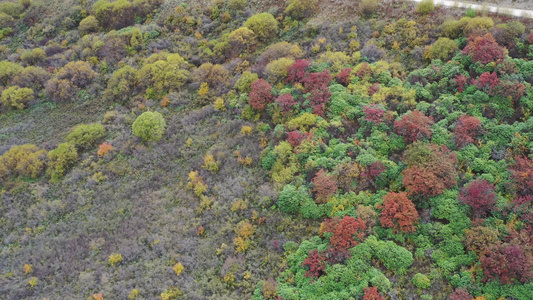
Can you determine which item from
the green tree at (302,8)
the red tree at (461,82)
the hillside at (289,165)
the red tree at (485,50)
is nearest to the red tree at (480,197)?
the hillside at (289,165)

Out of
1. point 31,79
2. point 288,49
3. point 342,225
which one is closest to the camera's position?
point 342,225

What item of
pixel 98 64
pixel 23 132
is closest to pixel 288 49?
pixel 98 64

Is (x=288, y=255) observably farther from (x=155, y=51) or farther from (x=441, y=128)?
(x=155, y=51)

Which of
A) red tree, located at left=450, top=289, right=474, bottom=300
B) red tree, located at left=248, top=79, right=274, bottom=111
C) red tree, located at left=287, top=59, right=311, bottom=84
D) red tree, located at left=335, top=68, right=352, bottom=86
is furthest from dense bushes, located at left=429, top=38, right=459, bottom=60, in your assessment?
red tree, located at left=450, top=289, right=474, bottom=300

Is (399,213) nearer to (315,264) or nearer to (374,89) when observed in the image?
(315,264)

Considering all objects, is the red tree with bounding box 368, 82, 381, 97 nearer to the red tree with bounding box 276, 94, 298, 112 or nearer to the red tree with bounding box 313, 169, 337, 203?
the red tree with bounding box 276, 94, 298, 112

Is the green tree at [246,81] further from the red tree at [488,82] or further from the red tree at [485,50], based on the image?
the red tree at [488,82]

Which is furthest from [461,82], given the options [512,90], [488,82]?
[512,90]
